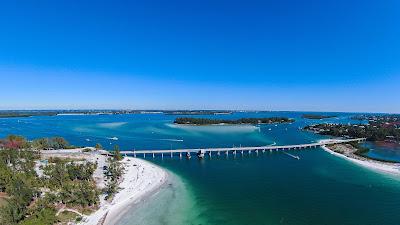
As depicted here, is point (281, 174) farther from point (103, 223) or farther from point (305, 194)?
point (103, 223)

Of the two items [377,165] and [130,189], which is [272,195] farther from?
[377,165]

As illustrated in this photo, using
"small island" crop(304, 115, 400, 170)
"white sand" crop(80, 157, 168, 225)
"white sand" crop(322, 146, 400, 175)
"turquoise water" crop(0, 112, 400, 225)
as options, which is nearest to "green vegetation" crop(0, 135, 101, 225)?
"white sand" crop(80, 157, 168, 225)

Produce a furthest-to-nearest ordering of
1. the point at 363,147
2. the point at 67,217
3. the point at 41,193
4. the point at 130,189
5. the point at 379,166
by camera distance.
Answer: the point at 363,147 < the point at 379,166 < the point at 130,189 < the point at 41,193 < the point at 67,217

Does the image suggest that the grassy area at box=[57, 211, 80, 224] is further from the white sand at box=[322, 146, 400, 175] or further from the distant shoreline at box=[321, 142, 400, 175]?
the white sand at box=[322, 146, 400, 175]

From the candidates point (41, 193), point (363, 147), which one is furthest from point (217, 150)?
point (41, 193)

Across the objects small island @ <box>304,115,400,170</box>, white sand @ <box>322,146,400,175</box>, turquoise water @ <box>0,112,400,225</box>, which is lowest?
turquoise water @ <box>0,112,400,225</box>

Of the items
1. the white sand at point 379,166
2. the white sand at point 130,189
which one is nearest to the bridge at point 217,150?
the white sand at point 130,189

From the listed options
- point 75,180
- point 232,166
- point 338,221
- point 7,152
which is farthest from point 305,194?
point 7,152

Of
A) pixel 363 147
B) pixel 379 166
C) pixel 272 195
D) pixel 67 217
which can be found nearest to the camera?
pixel 67 217
